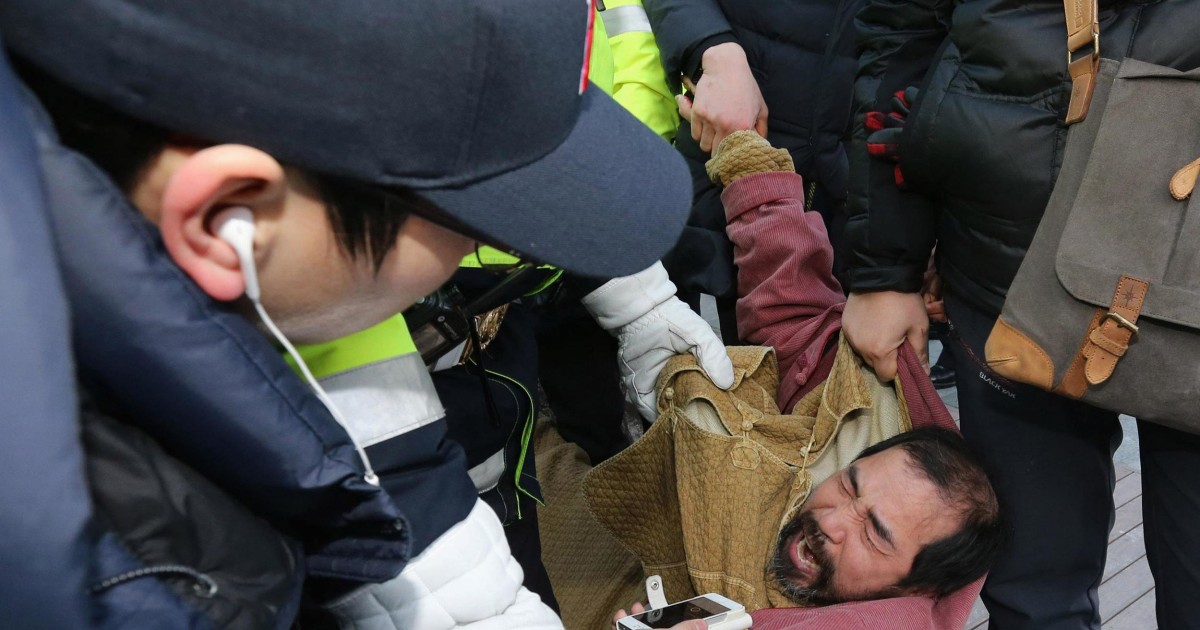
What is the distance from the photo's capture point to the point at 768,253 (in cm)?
214

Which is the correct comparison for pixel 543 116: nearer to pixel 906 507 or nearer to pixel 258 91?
pixel 258 91

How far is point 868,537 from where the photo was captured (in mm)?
1931

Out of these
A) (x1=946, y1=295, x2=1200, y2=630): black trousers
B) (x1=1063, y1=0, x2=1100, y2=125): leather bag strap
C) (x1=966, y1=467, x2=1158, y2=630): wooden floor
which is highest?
(x1=1063, y1=0, x2=1100, y2=125): leather bag strap

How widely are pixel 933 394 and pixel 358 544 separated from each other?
5.01 feet

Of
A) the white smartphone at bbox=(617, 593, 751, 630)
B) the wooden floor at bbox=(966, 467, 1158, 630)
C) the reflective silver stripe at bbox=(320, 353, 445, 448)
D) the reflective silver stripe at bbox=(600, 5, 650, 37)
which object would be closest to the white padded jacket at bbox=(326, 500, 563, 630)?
the reflective silver stripe at bbox=(320, 353, 445, 448)

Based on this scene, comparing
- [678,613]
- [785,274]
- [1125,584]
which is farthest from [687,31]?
[1125,584]

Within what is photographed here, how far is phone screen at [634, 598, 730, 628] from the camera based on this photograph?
1.61 meters

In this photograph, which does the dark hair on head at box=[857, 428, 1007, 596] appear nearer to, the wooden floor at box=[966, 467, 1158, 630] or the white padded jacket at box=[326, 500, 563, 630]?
the wooden floor at box=[966, 467, 1158, 630]

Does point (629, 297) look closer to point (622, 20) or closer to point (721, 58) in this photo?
point (721, 58)

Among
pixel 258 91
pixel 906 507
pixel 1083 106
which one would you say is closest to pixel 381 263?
pixel 258 91

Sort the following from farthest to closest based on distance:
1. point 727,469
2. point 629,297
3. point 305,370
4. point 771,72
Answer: point 771,72
point 727,469
point 629,297
point 305,370

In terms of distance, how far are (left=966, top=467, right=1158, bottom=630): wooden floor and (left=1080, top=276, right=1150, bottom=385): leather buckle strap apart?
119 centimetres

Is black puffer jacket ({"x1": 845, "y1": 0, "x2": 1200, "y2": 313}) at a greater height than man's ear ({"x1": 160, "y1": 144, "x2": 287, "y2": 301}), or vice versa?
man's ear ({"x1": 160, "y1": 144, "x2": 287, "y2": 301})

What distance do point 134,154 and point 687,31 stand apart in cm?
167
